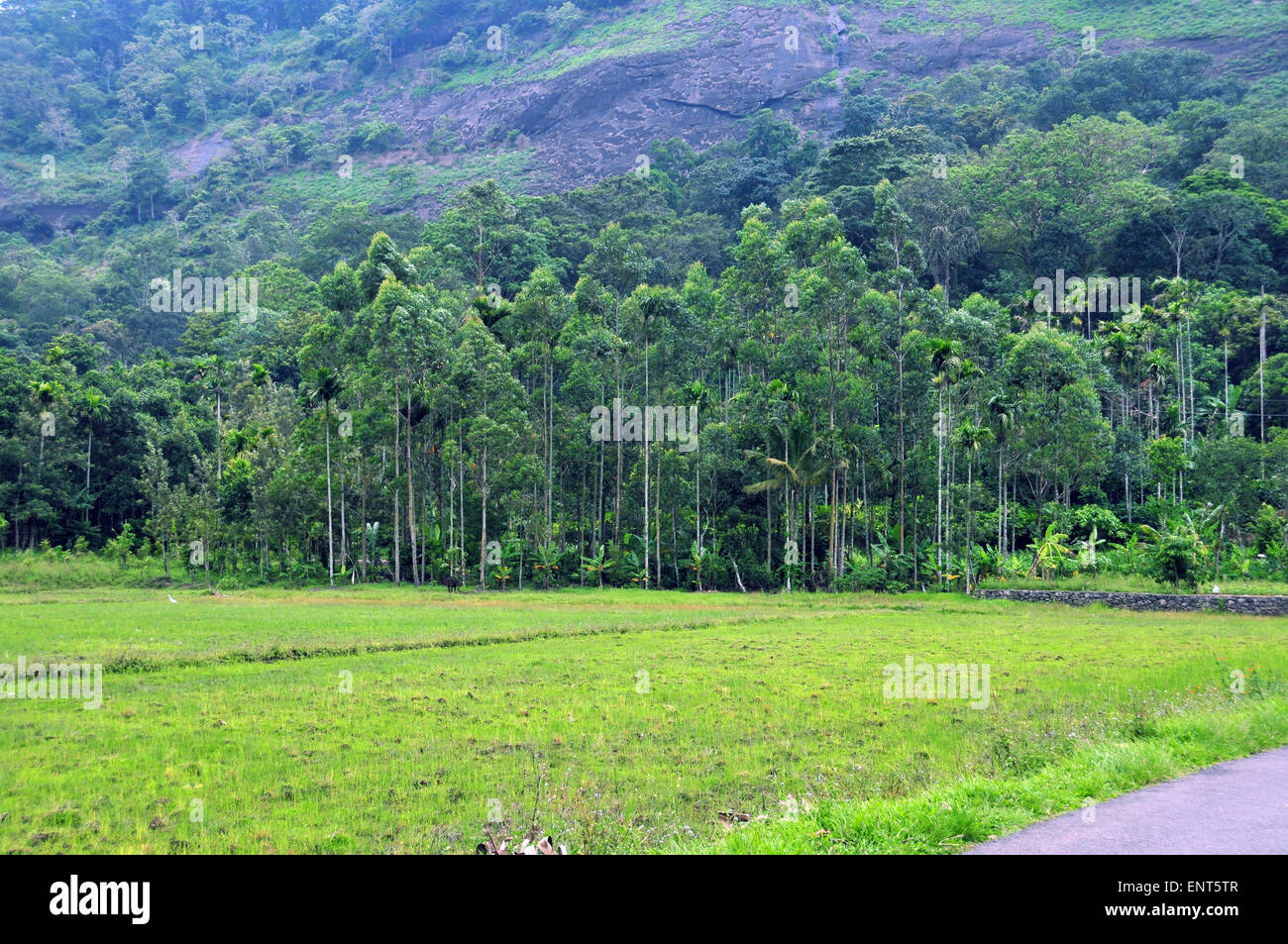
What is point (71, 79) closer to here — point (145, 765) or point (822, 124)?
point (822, 124)

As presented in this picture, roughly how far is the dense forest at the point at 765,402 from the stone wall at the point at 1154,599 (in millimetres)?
2580

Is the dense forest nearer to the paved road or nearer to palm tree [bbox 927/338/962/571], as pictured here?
palm tree [bbox 927/338/962/571]

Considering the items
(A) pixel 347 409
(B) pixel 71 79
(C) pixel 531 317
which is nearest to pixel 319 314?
(A) pixel 347 409

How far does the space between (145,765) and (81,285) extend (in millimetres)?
118257

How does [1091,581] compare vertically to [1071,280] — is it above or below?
below

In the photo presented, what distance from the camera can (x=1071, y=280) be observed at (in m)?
71.4

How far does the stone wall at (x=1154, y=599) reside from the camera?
33.6 m

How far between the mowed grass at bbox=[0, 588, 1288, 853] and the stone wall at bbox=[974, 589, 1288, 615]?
5232 mm

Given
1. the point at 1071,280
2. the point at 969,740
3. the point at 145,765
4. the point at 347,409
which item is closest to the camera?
the point at 145,765

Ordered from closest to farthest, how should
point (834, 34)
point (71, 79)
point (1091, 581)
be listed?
1. point (1091, 581)
2. point (834, 34)
3. point (71, 79)

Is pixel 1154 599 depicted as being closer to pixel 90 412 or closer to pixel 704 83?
pixel 90 412

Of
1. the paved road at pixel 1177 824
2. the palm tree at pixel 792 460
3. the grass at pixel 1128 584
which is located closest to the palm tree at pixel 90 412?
the palm tree at pixel 792 460

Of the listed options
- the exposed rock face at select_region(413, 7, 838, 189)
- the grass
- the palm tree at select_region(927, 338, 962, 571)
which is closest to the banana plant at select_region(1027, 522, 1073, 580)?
the grass

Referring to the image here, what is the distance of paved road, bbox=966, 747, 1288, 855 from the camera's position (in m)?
7.82
